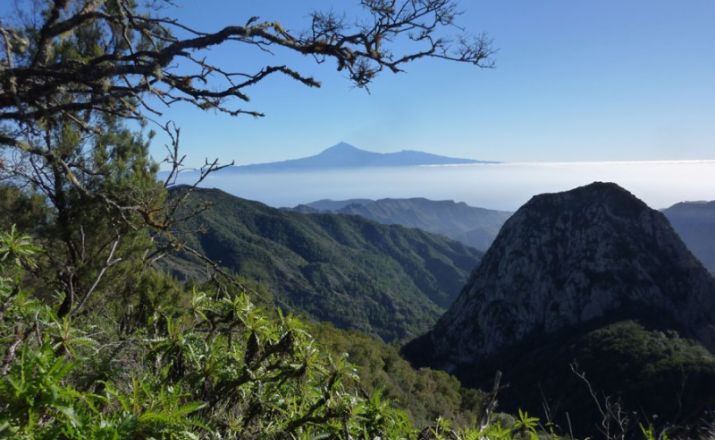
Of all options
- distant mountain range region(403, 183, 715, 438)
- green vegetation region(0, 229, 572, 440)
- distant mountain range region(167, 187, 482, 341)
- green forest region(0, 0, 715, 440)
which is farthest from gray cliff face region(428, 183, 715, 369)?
green vegetation region(0, 229, 572, 440)

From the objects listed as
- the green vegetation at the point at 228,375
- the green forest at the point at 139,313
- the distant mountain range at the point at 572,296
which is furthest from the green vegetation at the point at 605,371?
the green vegetation at the point at 228,375

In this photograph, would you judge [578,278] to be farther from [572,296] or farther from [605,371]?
[605,371]

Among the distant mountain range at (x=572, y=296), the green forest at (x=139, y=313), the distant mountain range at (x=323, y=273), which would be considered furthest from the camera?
the distant mountain range at (x=323, y=273)

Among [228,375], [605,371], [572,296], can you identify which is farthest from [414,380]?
[572,296]

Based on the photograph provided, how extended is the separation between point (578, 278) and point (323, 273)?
81252mm

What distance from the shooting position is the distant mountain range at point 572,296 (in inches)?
2904

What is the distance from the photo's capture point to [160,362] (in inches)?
78.4

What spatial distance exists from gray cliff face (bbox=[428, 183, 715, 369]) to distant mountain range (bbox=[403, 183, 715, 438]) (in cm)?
19

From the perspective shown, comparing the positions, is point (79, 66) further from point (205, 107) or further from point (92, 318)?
point (92, 318)

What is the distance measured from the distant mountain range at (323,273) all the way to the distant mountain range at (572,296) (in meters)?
37.5

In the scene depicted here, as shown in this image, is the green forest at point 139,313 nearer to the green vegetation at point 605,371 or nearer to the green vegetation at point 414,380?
the green vegetation at point 414,380

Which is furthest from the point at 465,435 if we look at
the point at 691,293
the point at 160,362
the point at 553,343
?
the point at 691,293

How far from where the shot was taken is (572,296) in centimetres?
8544

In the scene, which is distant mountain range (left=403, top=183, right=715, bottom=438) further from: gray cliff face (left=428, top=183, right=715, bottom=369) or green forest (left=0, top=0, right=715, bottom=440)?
green forest (left=0, top=0, right=715, bottom=440)
